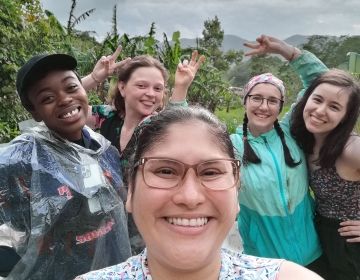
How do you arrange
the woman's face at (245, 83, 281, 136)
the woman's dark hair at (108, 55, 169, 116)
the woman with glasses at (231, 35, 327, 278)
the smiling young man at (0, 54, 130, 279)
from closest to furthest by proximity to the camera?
the smiling young man at (0, 54, 130, 279) → the woman with glasses at (231, 35, 327, 278) → the woman's face at (245, 83, 281, 136) → the woman's dark hair at (108, 55, 169, 116)

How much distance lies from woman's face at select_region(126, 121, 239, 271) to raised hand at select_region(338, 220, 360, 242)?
1.35m

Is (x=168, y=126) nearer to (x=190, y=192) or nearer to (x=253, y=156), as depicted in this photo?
(x=190, y=192)

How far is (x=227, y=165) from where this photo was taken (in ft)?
4.21

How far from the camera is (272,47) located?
301 centimetres

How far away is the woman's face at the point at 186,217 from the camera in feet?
3.88

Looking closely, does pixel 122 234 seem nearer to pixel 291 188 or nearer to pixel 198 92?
pixel 291 188

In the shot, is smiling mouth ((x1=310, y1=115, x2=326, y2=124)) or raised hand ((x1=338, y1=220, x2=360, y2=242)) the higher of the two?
smiling mouth ((x1=310, y1=115, x2=326, y2=124))

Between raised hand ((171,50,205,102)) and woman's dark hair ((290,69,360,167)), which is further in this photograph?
raised hand ((171,50,205,102))

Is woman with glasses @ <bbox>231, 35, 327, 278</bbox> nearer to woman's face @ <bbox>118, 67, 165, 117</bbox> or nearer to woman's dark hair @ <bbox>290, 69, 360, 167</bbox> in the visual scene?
woman's dark hair @ <bbox>290, 69, 360, 167</bbox>

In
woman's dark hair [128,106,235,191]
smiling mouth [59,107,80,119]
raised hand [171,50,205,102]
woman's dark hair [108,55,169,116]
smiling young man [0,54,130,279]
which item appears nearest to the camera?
woman's dark hair [128,106,235,191]

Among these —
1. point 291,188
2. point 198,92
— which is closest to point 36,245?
point 291,188

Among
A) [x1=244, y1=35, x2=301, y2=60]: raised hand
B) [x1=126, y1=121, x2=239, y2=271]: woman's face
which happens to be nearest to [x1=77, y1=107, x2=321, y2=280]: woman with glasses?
[x1=126, y1=121, x2=239, y2=271]: woman's face

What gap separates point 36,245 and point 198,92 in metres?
10.3

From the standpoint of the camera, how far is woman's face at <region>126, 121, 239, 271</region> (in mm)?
1182
